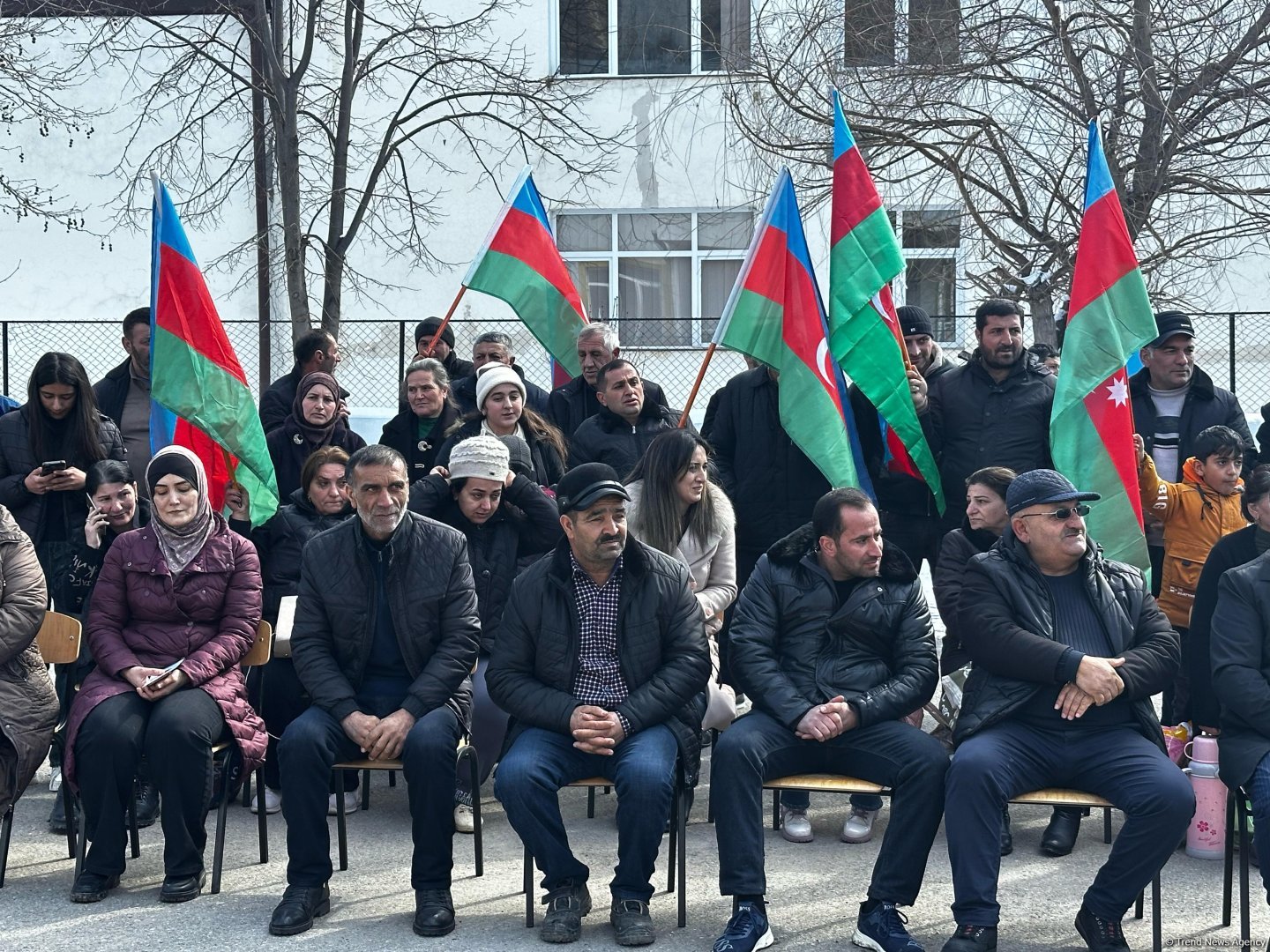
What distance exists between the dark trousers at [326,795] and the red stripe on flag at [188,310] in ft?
8.68

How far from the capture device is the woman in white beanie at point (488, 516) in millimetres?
6730

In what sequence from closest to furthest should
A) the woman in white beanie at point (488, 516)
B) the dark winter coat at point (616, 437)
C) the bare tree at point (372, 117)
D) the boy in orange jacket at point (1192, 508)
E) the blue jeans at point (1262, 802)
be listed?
the blue jeans at point (1262, 802) → the woman in white beanie at point (488, 516) → the boy in orange jacket at point (1192, 508) → the dark winter coat at point (616, 437) → the bare tree at point (372, 117)

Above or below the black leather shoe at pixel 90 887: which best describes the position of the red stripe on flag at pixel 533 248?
above

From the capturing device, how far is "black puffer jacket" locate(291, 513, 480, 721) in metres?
→ 6.04

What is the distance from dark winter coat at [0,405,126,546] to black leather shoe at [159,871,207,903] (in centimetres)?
212

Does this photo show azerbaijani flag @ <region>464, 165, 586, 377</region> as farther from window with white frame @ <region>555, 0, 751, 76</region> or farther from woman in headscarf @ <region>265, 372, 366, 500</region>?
window with white frame @ <region>555, 0, 751, 76</region>

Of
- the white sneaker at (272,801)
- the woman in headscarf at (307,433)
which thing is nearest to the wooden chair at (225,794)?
the white sneaker at (272,801)

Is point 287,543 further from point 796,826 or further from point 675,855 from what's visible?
point 796,826

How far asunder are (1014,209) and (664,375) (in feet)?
19.8

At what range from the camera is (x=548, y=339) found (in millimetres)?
9195

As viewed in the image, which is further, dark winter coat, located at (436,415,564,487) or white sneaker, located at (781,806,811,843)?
dark winter coat, located at (436,415,564,487)

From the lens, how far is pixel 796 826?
6492mm

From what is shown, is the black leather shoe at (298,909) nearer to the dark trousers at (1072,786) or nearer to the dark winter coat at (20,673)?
the dark winter coat at (20,673)

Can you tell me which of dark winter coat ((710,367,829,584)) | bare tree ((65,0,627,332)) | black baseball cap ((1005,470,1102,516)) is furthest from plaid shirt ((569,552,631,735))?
bare tree ((65,0,627,332))
